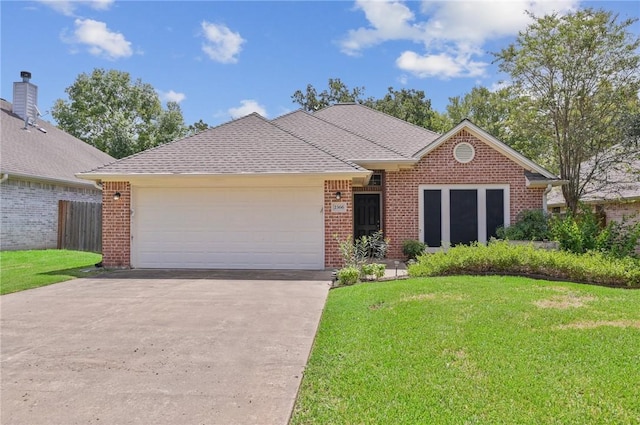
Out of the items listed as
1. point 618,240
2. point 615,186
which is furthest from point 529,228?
point 615,186

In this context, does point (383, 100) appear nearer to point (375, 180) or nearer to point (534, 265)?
point (375, 180)

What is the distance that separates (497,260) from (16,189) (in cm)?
1581

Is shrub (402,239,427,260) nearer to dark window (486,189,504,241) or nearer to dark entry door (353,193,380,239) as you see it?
dark entry door (353,193,380,239)

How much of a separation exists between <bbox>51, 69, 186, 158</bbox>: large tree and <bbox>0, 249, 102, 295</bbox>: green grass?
64.8ft

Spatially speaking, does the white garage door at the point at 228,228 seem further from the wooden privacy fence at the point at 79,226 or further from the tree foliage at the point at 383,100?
the tree foliage at the point at 383,100

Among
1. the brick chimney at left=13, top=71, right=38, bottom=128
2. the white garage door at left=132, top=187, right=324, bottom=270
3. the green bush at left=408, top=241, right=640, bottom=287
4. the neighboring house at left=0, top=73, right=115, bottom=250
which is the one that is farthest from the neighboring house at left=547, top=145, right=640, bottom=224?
the brick chimney at left=13, top=71, right=38, bottom=128

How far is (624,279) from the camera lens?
814 cm

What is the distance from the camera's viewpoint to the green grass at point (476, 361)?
3.22 m

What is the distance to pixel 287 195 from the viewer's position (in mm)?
11398

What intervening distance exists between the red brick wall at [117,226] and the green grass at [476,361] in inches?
290

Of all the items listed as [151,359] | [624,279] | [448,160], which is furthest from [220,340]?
[448,160]

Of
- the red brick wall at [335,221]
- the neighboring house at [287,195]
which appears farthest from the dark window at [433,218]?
the red brick wall at [335,221]

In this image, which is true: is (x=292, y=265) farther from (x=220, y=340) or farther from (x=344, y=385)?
(x=344, y=385)

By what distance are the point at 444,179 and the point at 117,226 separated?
9.48 meters
